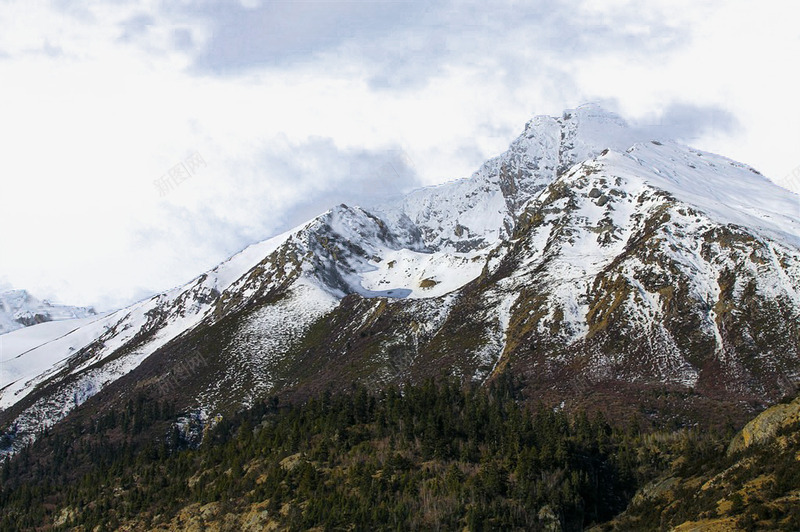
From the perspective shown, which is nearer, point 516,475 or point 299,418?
point 516,475

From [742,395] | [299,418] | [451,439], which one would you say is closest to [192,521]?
[299,418]

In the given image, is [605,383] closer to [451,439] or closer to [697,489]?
[451,439]

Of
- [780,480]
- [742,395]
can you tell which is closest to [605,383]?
[742,395]

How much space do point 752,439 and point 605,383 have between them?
353ft

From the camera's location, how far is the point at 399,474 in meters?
113

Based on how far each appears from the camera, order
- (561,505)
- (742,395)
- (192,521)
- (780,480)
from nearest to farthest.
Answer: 1. (780,480)
2. (561,505)
3. (192,521)
4. (742,395)

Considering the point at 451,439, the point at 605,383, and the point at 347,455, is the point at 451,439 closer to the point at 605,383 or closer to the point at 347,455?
the point at 347,455

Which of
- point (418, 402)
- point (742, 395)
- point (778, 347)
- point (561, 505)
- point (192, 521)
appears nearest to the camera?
point (561, 505)

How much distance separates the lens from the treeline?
103 meters

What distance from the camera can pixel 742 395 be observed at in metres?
181

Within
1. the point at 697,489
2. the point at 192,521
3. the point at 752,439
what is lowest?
the point at 192,521

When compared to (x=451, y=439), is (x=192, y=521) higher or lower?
lower

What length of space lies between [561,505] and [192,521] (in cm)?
6370

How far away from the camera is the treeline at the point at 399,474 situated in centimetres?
10344
